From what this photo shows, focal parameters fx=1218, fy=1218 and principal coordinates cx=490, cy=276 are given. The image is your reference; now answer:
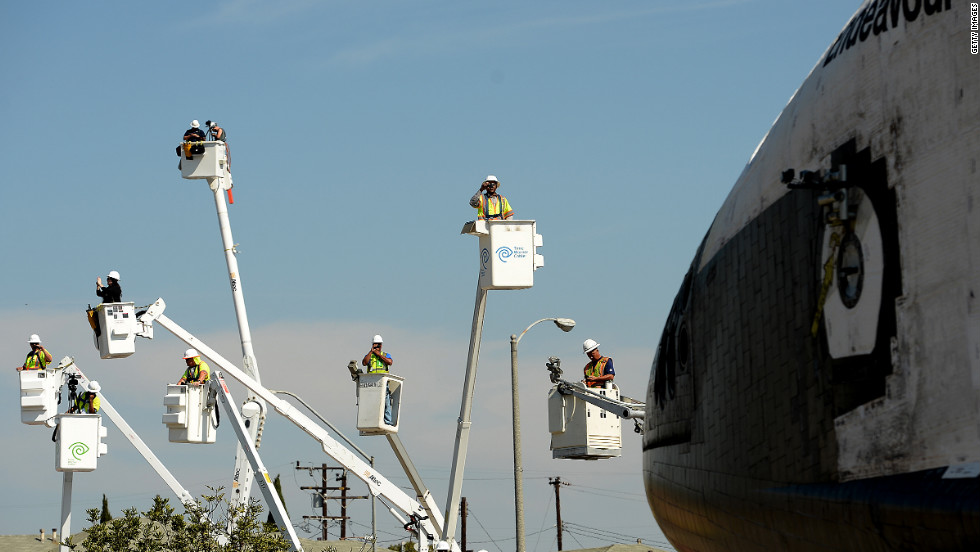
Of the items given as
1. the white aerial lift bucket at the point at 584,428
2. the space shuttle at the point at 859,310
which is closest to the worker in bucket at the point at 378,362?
the white aerial lift bucket at the point at 584,428

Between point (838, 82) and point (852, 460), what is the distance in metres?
2.51

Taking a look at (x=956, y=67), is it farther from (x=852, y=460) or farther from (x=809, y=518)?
(x=809, y=518)

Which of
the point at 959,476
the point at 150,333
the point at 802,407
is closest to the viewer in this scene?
the point at 959,476

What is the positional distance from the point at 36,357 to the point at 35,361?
0.14 metres

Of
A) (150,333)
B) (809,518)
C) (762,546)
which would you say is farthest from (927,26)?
(150,333)

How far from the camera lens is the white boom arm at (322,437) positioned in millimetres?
29047

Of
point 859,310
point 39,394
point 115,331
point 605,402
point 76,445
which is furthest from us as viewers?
point 39,394

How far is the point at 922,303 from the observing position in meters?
6.74

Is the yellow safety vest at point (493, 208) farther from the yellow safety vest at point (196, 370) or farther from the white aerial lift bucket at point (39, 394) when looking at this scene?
the white aerial lift bucket at point (39, 394)

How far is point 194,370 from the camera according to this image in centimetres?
3048

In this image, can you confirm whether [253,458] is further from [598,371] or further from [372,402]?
[598,371]

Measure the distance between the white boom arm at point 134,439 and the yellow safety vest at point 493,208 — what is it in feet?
41.4

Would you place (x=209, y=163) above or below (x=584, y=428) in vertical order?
above

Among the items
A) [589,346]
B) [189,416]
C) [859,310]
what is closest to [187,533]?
[189,416]
